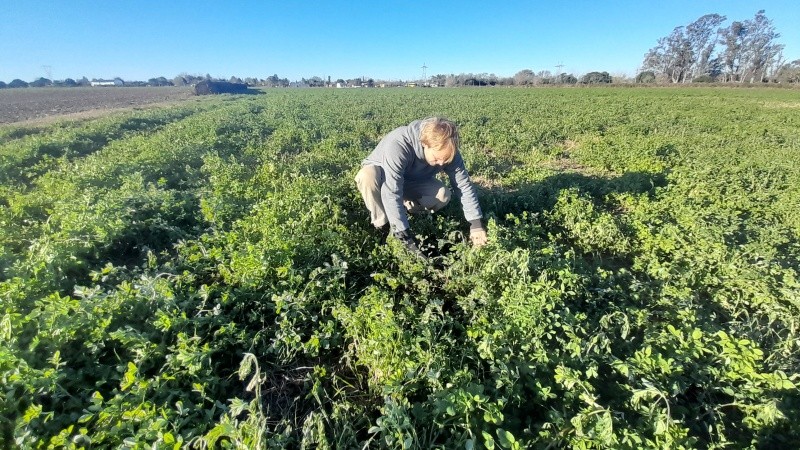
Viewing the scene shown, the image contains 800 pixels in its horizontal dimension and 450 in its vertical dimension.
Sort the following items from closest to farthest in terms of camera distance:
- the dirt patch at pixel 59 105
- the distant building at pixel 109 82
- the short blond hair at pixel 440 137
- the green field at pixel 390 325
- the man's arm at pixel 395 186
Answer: the green field at pixel 390 325 < the short blond hair at pixel 440 137 < the man's arm at pixel 395 186 < the dirt patch at pixel 59 105 < the distant building at pixel 109 82

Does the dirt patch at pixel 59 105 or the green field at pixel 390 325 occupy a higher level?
the dirt patch at pixel 59 105

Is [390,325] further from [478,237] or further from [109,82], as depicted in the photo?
[109,82]

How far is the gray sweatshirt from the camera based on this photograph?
3787 millimetres

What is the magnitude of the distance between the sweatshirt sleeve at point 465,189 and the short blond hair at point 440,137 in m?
0.31

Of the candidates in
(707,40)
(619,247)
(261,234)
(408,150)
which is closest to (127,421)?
(261,234)

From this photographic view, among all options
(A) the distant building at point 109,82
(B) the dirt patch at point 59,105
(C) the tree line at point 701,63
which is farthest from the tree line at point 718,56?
(A) the distant building at point 109,82

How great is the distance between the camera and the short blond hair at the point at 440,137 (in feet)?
11.8

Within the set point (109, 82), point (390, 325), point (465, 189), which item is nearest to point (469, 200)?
point (465, 189)

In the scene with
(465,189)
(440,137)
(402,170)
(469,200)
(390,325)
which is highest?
(440,137)

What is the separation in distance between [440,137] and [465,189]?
692 millimetres

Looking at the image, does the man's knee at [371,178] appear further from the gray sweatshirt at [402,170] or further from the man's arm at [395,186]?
the man's arm at [395,186]

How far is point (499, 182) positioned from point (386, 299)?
17.3 feet

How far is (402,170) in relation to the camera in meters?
3.88

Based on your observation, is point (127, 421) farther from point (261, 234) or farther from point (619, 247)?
point (619, 247)
